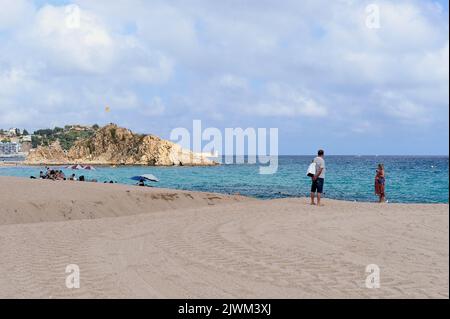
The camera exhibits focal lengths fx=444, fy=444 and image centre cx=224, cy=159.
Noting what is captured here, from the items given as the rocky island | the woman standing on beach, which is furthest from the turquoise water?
the rocky island

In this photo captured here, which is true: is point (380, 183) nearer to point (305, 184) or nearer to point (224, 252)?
point (224, 252)

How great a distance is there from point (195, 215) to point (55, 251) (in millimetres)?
7202

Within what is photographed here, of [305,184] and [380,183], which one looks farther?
[305,184]

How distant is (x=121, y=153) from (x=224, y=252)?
14230 cm

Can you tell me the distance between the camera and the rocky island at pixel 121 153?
142 metres

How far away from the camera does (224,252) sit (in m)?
9.48

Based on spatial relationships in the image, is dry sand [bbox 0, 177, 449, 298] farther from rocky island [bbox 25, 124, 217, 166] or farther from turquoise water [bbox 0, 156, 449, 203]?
rocky island [bbox 25, 124, 217, 166]

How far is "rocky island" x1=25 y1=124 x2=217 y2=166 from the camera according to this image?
142 metres

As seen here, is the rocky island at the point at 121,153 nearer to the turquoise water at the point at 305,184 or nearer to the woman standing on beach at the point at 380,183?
the turquoise water at the point at 305,184

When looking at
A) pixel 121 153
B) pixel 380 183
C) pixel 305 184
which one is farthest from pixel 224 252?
pixel 121 153

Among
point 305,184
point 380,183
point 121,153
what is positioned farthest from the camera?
point 121,153

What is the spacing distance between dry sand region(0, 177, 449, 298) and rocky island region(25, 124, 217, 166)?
407ft

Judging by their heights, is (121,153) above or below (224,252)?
above

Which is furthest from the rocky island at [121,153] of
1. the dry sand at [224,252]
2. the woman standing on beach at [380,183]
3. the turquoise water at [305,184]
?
the dry sand at [224,252]
